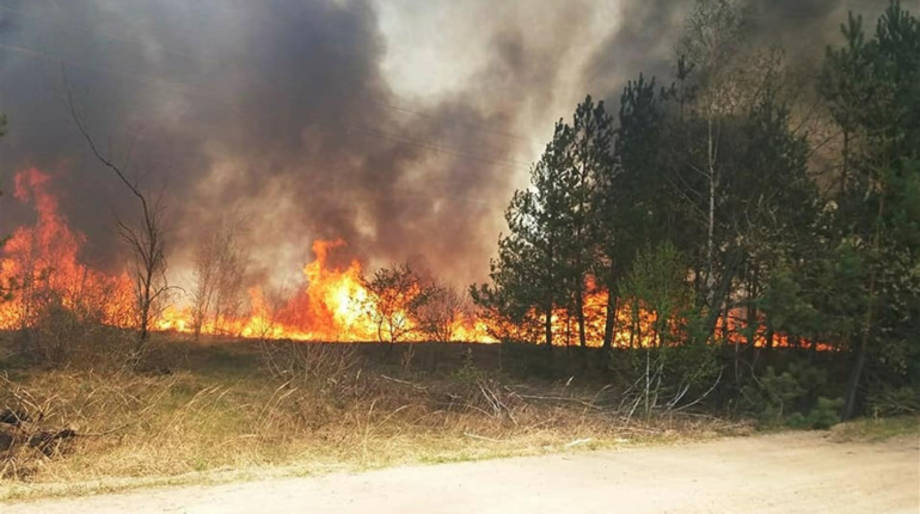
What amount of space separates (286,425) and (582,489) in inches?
308

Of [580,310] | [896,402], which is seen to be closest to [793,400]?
[896,402]

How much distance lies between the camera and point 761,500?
930cm

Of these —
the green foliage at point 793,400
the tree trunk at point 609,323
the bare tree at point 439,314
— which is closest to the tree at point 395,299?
the bare tree at point 439,314

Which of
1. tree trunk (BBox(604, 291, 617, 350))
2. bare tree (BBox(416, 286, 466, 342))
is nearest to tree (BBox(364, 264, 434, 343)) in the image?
bare tree (BBox(416, 286, 466, 342))

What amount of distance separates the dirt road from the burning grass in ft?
3.12

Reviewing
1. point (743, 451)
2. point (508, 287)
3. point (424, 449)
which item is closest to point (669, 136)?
point (508, 287)

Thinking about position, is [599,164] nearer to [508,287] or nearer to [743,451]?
[508,287]

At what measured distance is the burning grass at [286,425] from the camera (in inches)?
443

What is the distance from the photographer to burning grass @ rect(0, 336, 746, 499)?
11.2 metres

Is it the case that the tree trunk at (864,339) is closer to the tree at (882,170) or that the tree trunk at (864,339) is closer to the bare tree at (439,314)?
the tree at (882,170)

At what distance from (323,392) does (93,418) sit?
5133 mm

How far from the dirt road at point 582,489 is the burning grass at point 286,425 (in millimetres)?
950

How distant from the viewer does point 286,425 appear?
1535 cm

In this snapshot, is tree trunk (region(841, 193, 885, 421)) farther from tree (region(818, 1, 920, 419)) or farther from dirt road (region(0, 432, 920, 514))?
dirt road (region(0, 432, 920, 514))
